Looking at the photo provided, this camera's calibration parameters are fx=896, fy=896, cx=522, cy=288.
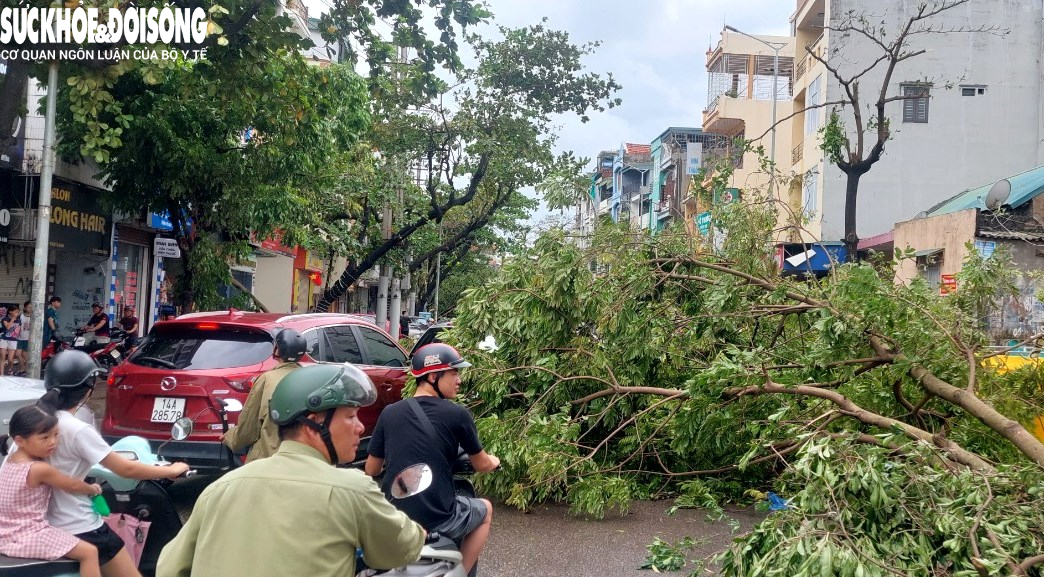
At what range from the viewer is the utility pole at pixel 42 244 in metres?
12.0

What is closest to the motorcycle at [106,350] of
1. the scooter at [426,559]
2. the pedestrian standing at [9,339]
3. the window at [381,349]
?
the pedestrian standing at [9,339]

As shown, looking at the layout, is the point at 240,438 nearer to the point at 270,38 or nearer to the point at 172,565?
the point at 172,565

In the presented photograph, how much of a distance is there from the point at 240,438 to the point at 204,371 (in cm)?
210

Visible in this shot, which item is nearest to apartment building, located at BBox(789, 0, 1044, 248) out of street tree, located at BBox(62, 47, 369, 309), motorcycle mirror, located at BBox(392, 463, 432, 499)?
street tree, located at BBox(62, 47, 369, 309)

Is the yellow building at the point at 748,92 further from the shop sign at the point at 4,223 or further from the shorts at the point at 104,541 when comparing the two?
the shorts at the point at 104,541

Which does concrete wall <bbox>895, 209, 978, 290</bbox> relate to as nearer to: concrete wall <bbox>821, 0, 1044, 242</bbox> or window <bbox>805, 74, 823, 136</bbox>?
concrete wall <bbox>821, 0, 1044, 242</bbox>

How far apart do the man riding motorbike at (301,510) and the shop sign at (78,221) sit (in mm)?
15624

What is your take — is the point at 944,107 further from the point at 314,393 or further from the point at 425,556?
the point at 314,393

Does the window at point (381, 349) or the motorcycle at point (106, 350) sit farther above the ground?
the window at point (381, 349)

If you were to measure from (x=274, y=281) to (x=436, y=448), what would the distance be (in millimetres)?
33242

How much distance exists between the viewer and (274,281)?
36.2 m

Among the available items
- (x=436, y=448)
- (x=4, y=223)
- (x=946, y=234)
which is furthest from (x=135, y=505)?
(x=946, y=234)

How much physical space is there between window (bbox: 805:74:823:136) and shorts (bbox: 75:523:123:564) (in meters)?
30.3

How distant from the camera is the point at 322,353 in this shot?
8.61 metres
